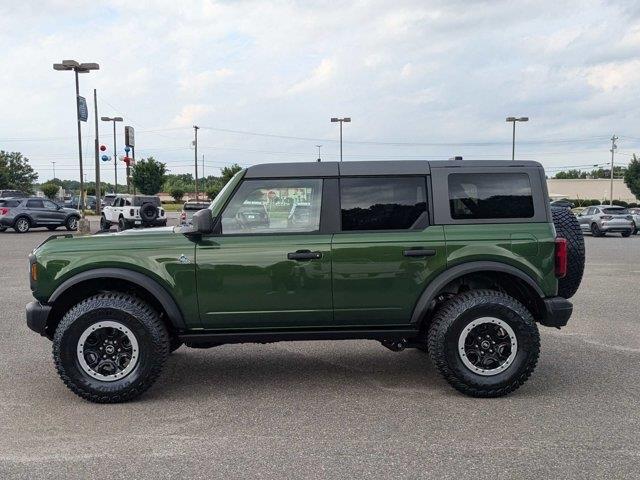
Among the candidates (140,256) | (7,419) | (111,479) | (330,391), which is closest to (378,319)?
(330,391)

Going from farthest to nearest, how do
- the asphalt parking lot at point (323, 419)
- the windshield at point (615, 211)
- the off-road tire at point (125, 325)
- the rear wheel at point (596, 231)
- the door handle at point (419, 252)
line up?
the rear wheel at point (596, 231) < the windshield at point (615, 211) < the door handle at point (419, 252) < the off-road tire at point (125, 325) < the asphalt parking lot at point (323, 419)

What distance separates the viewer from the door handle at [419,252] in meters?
4.71

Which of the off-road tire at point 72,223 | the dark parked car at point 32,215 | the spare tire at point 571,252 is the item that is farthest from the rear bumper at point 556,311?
the off-road tire at point 72,223

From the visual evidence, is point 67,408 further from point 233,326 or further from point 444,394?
point 444,394

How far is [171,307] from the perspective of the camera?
183 inches

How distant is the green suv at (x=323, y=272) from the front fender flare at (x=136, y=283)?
11 millimetres

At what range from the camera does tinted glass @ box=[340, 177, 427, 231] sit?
15.8 ft

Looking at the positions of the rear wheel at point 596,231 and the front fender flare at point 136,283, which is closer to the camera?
the front fender flare at point 136,283

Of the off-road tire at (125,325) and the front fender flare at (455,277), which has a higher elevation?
the front fender flare at (455,277)

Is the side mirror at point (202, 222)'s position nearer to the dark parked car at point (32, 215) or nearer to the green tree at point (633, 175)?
the dark parked car at point (32, 215)

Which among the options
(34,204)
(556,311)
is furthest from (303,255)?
(34,204)

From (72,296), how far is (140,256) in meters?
0.74

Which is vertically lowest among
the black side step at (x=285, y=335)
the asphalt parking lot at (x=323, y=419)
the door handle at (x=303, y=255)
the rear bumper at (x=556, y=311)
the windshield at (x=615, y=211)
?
the asphalt parking lot at (x=323, y=419)

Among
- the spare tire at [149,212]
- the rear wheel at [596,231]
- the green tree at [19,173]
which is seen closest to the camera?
the spare tire at [149,212]
